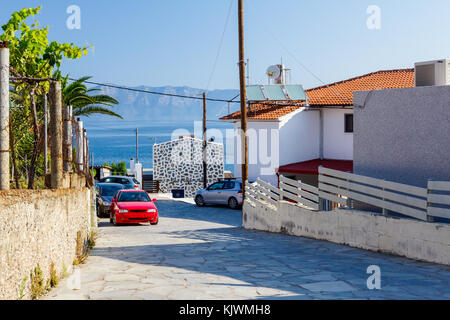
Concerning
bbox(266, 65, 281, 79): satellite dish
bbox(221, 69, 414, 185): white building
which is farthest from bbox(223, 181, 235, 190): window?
bbox(266, 65, 281, 79): satellite dish

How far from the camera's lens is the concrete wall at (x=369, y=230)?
10328 millimetres

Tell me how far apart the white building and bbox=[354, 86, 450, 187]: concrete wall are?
1888 cm

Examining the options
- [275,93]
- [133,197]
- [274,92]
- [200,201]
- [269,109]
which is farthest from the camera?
[269,109]

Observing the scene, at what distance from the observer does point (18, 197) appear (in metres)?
6.44

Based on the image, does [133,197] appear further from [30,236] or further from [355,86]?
[355,86]

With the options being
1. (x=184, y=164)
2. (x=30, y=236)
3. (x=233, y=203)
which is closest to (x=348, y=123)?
(x=233, y=203)

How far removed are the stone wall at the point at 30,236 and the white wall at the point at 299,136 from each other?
25825 mm

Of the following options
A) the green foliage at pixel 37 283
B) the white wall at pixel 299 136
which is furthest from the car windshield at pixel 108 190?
the green foliage at pixel 37 283

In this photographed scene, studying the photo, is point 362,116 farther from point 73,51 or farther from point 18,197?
point 18,197

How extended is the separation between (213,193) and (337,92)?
32.3 feet

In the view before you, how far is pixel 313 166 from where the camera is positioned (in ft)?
110

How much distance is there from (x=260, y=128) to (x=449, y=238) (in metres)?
26.1

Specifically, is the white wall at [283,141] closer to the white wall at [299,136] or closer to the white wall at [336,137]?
the white wall at [299,136]
